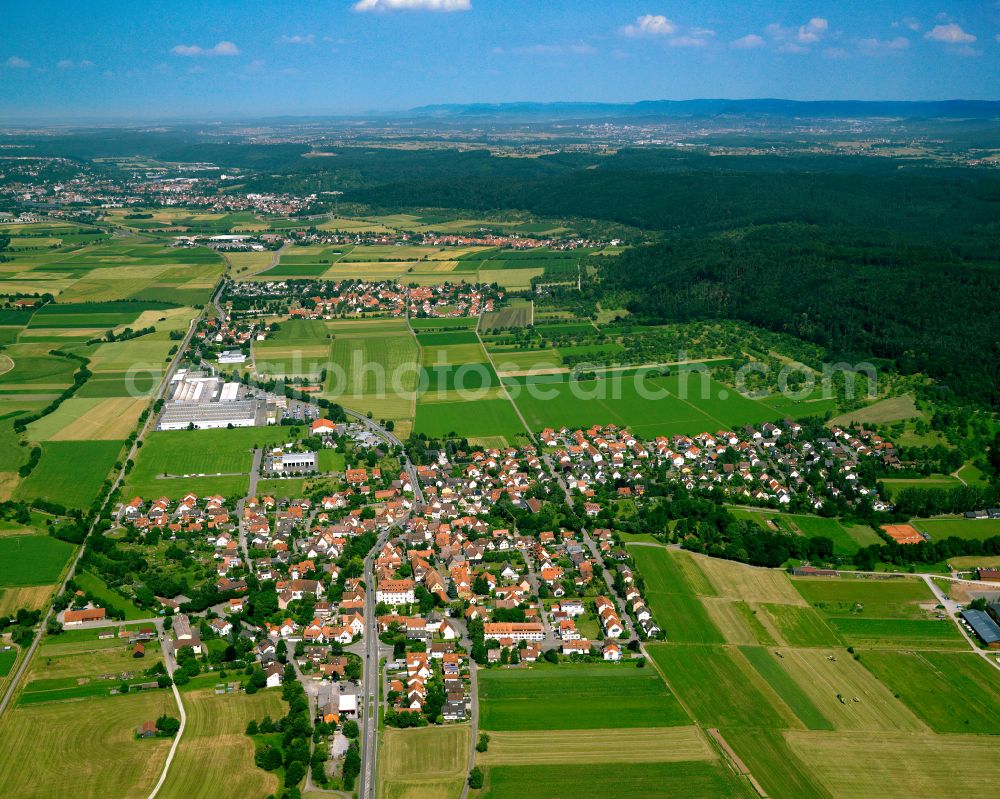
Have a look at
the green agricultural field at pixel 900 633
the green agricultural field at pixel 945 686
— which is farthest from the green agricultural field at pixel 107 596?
the green agricultural field at pixel 945 686

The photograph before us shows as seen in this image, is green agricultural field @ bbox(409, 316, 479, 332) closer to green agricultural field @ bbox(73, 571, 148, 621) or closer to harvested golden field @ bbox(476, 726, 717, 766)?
green agricultural field @ bbox(73, 571, 148, 621)

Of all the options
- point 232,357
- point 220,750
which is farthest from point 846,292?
point 220,750

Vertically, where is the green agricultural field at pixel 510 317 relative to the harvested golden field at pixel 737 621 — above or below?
above

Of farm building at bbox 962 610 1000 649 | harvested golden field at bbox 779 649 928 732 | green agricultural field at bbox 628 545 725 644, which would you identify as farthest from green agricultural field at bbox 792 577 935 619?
green agricultural field at bbox 628 545 725 644

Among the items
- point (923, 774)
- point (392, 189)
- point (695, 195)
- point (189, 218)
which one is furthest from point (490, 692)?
point (392, 189)

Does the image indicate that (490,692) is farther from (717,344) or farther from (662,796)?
(717,344)

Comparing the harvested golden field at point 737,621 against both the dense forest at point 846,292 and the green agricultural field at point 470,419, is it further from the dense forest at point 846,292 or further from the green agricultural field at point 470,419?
the dense forest at point 846,292
